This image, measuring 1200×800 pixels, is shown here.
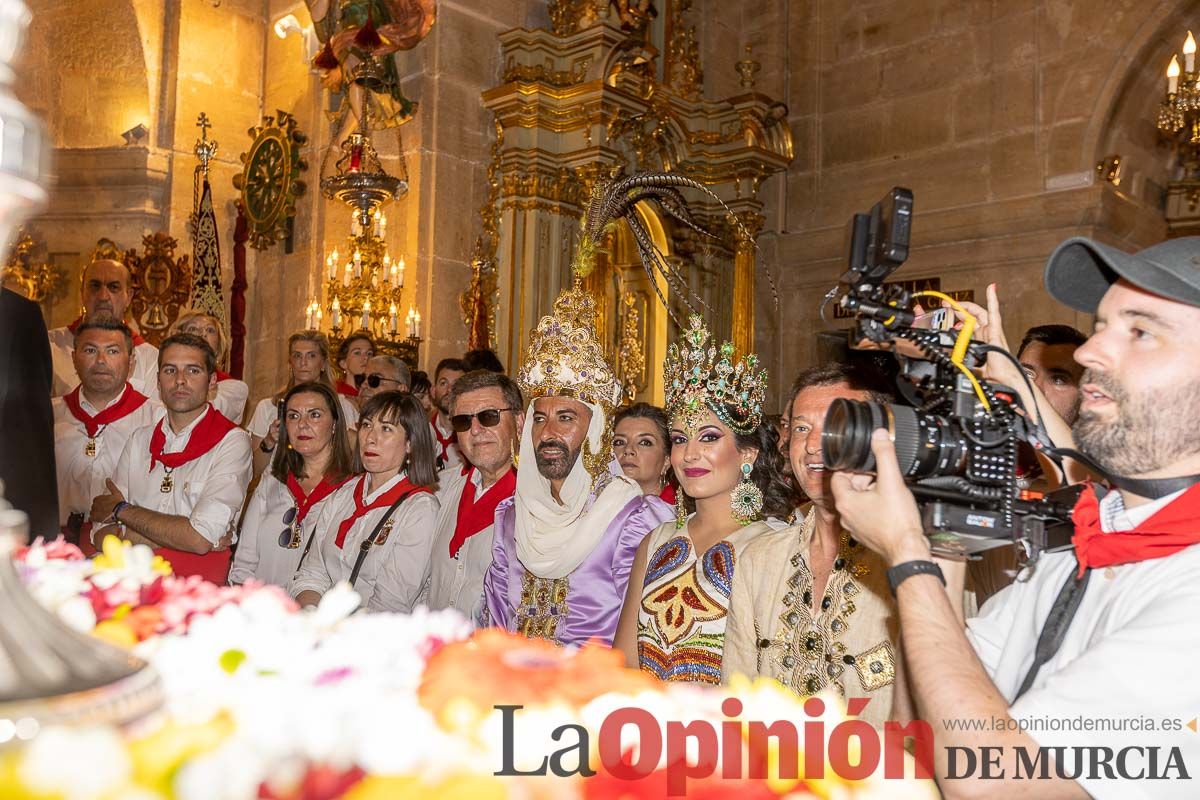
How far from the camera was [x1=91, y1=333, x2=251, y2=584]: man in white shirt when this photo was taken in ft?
15.4

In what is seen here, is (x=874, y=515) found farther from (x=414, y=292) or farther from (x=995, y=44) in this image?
(x=995, y=44)

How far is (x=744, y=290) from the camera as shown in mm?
11125

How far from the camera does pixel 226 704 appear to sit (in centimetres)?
85

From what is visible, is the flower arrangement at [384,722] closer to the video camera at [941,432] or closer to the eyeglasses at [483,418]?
the video camera at [941,432]

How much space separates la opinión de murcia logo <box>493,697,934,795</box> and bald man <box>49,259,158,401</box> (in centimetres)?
706

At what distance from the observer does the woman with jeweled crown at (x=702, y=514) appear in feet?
11.2

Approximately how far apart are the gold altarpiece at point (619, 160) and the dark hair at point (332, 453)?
3539mm

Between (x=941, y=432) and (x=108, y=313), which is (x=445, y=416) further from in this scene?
(x=941, y=432)

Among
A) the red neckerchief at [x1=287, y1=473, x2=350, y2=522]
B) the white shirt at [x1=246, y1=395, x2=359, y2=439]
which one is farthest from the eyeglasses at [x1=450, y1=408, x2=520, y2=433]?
the white shirt at [x1=246, y1=395, x2=359, y2=439]

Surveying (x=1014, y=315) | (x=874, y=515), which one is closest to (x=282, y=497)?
(x=874, y=515)

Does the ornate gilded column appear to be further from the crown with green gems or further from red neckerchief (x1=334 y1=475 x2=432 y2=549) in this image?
the crown with green gems

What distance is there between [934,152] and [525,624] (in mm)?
7838

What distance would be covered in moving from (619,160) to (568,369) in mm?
5156

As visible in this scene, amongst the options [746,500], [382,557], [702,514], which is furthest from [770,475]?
[382,557]
